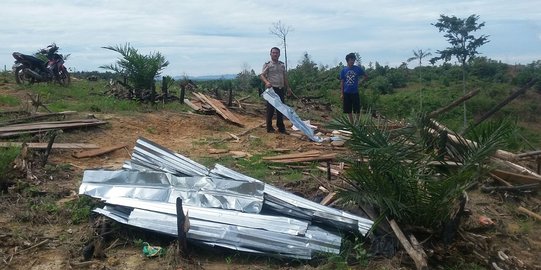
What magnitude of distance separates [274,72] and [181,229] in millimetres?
5781

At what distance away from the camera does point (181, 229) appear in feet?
13.8

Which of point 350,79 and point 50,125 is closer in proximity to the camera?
point 50,125

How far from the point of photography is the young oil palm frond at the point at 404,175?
4.39 m

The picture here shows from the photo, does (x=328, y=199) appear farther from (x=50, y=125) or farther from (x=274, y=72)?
(x=50, y=125)

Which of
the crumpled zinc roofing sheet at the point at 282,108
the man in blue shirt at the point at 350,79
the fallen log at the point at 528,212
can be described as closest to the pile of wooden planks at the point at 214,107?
the crumpled zinc roofing sheet at the point at 282,108

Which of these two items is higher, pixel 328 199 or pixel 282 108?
pixel 282 108

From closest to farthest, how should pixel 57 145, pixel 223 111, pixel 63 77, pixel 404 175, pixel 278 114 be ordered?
pixel 404 175 < pixel 57 145 < pixel 278 114 < pixel 223 111 < pixel 63 77

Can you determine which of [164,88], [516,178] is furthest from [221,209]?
[164,88]

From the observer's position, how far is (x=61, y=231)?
4.82 meters

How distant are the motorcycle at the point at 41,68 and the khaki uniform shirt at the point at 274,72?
8367mm

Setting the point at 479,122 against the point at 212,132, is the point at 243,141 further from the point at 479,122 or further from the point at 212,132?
the point at 479,122

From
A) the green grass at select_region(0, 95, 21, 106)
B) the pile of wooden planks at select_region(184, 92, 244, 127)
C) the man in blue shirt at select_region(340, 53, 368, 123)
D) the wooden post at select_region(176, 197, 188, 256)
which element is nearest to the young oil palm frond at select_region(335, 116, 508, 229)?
the wooden post at select_region(176, 197, 188, 256)

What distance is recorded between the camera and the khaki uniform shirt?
9570 millimetres

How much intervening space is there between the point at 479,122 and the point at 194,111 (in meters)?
8.32
